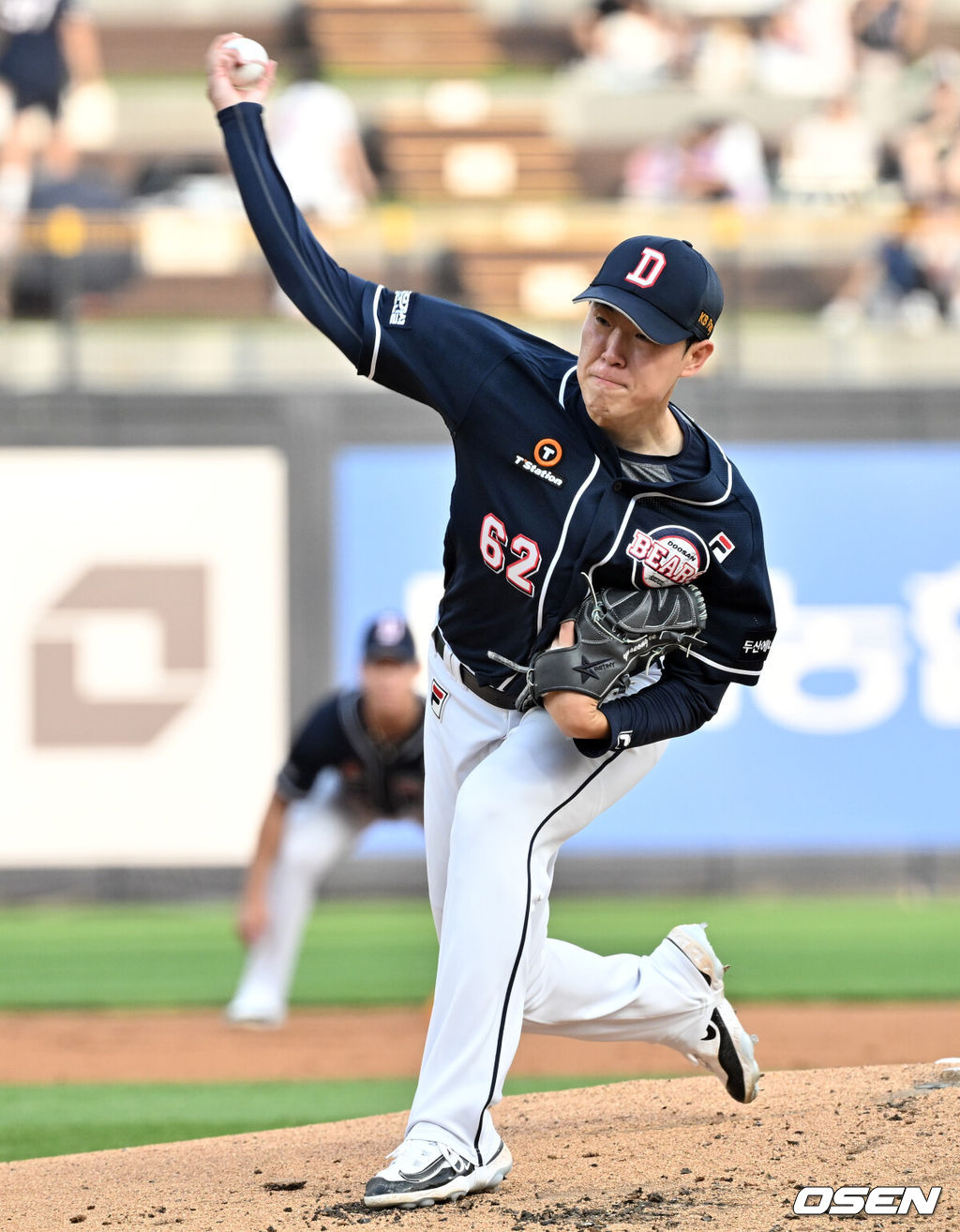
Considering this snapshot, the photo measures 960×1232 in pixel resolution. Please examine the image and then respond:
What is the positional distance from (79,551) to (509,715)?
731 cm

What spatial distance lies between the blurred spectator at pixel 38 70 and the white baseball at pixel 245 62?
31.2 ft

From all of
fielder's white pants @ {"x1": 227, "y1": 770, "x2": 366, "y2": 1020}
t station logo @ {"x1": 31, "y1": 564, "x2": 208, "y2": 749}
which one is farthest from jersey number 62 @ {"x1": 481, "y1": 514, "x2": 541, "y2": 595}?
t station logo @ {"x1": 31, "y1": 564, "x2": 208, "y2": 749}

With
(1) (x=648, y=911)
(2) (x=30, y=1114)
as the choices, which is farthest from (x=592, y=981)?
(1) (x=648, y=911)

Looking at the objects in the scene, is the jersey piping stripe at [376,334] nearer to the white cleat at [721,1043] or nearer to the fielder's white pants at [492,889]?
the fielder's white pants at [492,889]

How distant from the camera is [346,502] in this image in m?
11.0

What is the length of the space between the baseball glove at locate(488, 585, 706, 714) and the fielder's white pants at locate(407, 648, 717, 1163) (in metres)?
0.18

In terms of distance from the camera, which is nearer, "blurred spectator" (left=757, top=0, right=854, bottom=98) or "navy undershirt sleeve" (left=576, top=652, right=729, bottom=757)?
"navy undershirt sleeve" (left=576, top=652, right=729, bottom=757)

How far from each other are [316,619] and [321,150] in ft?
13.6

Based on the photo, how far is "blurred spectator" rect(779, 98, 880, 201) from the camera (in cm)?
1325

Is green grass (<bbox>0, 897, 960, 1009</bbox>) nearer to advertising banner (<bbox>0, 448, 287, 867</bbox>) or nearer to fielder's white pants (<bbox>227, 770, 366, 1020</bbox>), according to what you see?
advertising banner (<bbox>0, 448, 287, 867</bbox>)

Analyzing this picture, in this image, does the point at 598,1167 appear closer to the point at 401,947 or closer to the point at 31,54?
the point at 401,947

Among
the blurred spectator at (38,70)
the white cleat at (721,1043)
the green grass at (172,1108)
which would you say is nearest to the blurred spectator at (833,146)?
the blurred spectator at (38,70)

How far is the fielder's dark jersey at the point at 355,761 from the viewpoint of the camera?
279 inches

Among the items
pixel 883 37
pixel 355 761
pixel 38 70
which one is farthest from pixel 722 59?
pixel 355 761
